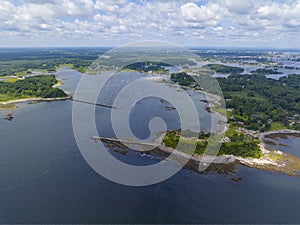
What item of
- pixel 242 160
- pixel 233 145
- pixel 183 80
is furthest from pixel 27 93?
pixel 242 160

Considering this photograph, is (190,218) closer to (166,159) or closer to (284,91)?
(166,159)

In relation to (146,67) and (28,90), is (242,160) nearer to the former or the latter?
(28,90)

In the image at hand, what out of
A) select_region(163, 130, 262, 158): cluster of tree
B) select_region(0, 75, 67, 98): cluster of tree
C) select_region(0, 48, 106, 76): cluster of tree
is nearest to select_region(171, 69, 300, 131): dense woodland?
select_region(163, 130, 262, 158): cluster of tree

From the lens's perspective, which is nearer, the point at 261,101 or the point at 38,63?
the point at 261,101

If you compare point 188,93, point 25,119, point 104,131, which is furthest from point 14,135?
point 188,93

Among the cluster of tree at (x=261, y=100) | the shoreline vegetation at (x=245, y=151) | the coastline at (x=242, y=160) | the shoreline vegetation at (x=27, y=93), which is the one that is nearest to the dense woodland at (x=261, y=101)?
the cluster of tree at (x=261, y=100)

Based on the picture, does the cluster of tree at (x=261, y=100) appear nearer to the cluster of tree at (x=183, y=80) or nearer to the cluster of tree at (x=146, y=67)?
the cluster of tree at (x=183, y=80)
